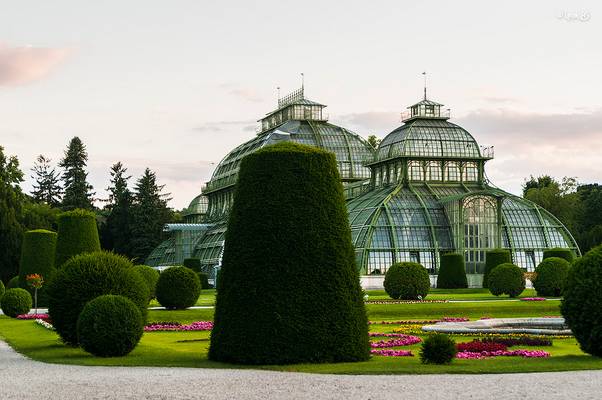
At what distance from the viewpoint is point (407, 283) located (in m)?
49.2

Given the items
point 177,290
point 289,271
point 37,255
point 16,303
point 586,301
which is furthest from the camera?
point 37,255

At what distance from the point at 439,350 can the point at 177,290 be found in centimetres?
2536

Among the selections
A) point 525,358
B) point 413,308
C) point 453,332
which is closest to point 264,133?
point 413,308

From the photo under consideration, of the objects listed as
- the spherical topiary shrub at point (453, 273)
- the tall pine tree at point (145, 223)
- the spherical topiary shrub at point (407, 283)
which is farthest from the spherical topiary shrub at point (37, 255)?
the tall pine tree at point (145, 223)

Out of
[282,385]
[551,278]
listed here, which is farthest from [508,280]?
[282,385]

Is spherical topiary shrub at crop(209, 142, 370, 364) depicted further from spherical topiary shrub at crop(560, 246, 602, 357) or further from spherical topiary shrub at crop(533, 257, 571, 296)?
spherical topiary shrub at crop(533, 257, 571, 296)

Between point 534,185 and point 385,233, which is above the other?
point 534,185

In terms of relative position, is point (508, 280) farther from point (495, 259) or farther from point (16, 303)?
point (16, 303)

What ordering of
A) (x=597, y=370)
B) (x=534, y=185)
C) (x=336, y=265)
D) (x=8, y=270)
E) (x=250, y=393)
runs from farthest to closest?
(x=534, y=185) < (x=8, y=270) < (x=336, y=265) < (x=597, y=370) < (x=250, y=393)

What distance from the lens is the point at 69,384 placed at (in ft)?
58.1

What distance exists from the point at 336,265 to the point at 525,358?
5507 mm

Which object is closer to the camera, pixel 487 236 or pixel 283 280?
pixel 283 280

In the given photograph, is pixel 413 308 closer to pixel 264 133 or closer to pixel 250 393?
pixel 250 393

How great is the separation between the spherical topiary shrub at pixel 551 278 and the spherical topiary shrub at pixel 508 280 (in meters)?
1.08
